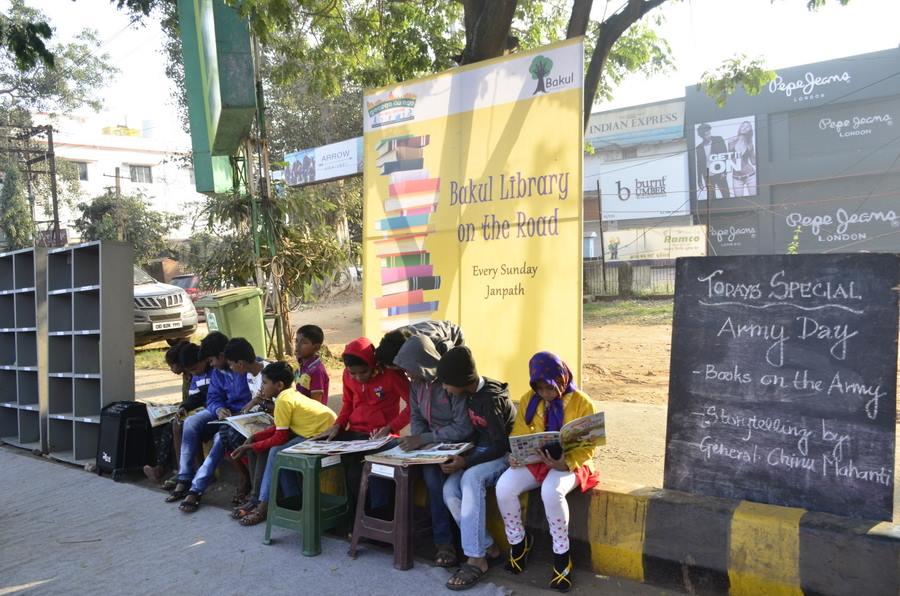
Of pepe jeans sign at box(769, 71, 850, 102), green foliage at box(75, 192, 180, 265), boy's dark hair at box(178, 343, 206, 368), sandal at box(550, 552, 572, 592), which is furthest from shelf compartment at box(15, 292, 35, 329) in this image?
pepe jeans sign at box(769, 71, 850, 102)

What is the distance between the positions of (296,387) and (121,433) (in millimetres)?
2106

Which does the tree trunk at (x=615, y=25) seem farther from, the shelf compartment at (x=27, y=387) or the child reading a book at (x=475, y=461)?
the shelf compartment at (x=27, y=387)

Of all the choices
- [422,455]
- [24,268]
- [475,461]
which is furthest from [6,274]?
[475,461]

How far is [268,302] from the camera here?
10.1 m

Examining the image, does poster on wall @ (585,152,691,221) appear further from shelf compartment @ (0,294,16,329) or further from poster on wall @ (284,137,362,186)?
shelf compartment @ (0,294,16,329)

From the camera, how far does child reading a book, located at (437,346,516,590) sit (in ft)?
12.8

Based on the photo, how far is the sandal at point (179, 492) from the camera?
5.79 meters

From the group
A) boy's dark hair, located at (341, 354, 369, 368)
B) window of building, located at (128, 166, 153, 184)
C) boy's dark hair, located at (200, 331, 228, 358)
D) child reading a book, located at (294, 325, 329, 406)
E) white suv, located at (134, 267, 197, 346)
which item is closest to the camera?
boy's dark hair, located at (341, 354, 369, 368)

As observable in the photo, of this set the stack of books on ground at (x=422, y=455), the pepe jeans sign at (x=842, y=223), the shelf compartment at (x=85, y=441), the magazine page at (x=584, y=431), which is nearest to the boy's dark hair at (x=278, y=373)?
the stack of books on ground at (x=422, y=455)

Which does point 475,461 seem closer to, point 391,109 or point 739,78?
point 391,109

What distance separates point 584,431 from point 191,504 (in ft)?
11.4

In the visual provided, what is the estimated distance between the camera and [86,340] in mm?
7145

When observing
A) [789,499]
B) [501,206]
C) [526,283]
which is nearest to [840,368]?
[789,499]

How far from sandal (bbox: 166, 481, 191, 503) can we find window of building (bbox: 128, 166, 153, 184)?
44.6 metres
